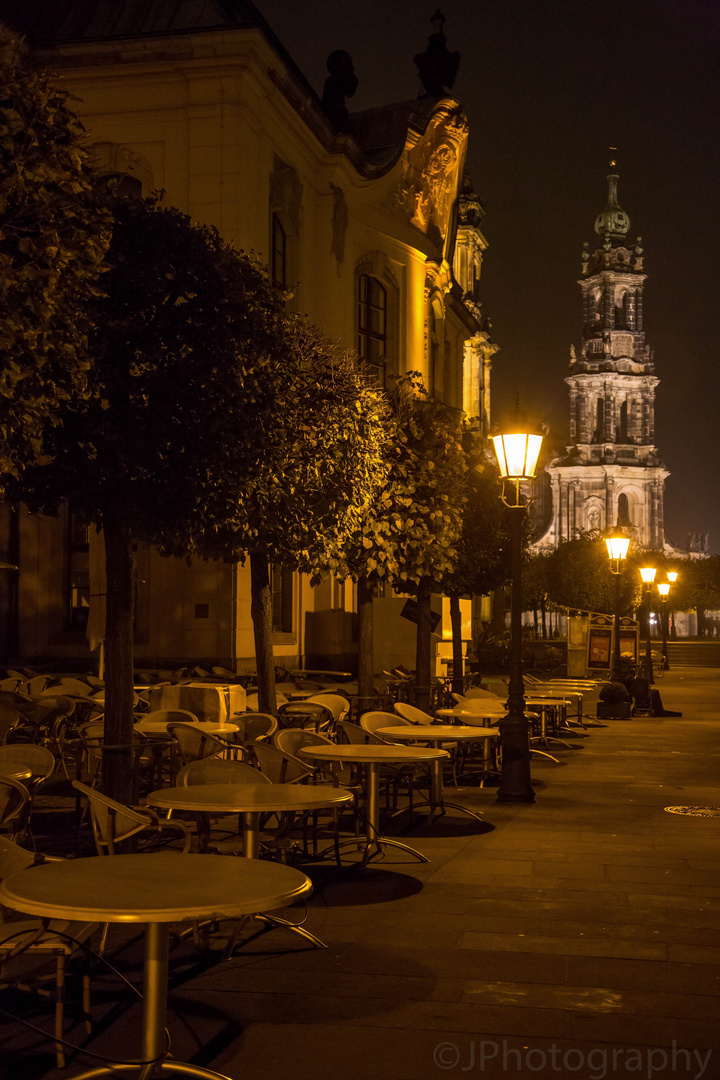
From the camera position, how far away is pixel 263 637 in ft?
45.1

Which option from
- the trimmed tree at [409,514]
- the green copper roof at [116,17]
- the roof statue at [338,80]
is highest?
the roof statue at [338,80]

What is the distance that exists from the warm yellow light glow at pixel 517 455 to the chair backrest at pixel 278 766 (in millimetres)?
4703

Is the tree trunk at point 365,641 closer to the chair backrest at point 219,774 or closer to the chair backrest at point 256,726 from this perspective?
the chair backrest at point 256,726

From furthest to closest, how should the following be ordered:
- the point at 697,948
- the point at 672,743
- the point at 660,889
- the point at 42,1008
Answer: the point at 672,743, the point at 660,889, the point at 697,948, the point at 42,1008

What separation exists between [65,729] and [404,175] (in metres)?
23.8

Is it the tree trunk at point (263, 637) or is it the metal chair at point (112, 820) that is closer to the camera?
the metal chair at point (112, 820)

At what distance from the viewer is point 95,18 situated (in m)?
25.3

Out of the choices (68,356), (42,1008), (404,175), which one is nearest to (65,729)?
(68,356)

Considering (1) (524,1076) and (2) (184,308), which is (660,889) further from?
(2) (184,308)

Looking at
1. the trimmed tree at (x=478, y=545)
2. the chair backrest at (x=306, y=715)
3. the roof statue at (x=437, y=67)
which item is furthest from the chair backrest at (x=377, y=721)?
the roof statue at (x=437, y=67)

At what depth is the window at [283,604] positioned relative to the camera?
26.7m

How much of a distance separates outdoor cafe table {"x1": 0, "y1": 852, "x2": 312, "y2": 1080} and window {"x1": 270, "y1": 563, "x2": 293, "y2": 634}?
22090mm

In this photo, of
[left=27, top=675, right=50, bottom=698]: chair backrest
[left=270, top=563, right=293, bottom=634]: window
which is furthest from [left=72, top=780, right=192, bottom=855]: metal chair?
[left=270, top=563, right=293, bottom=634]: window

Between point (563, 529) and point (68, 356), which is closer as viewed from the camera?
point (68, 356)
